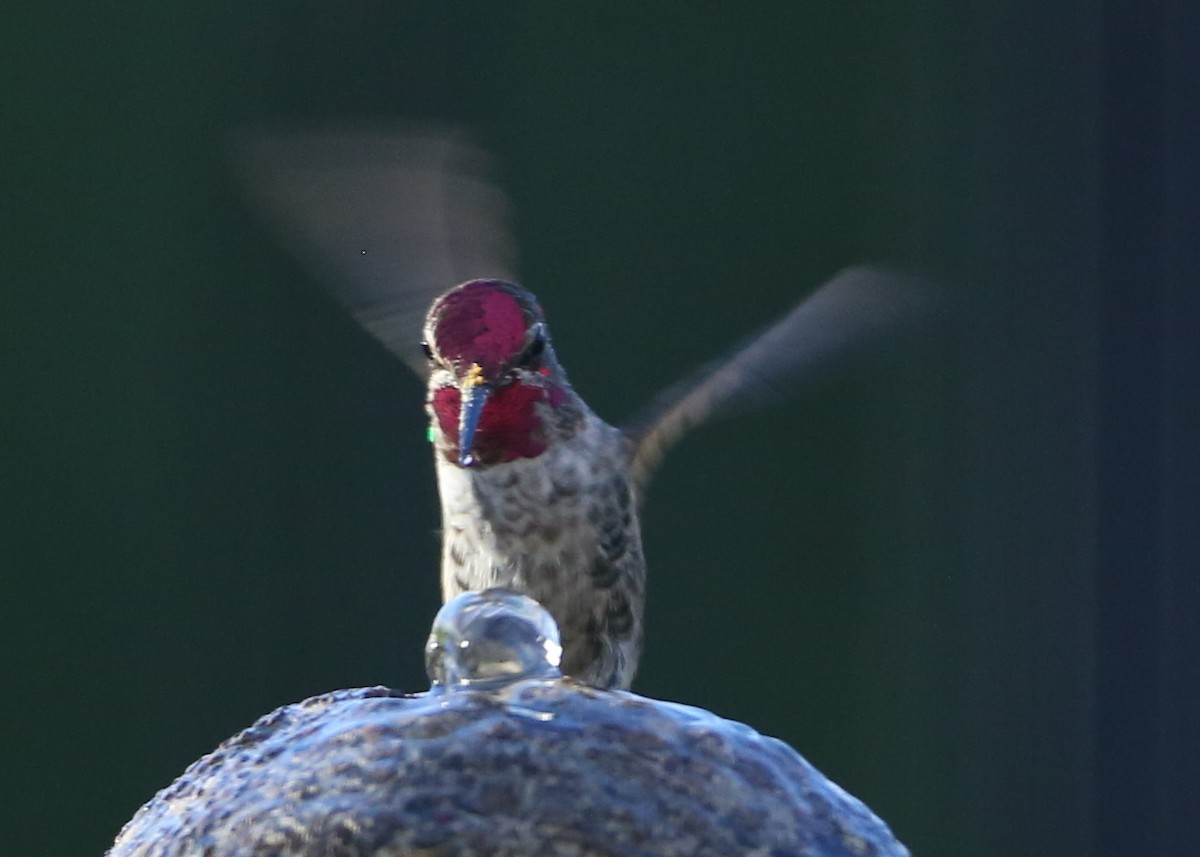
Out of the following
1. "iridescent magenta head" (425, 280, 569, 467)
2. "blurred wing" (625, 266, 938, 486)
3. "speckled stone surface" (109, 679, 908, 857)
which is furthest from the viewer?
"blurred wing" (625, 266, 938, 486)

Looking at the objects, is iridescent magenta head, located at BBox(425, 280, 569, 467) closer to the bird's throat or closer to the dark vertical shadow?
the bird's throat

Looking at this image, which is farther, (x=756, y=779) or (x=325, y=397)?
(x=325, y=397)

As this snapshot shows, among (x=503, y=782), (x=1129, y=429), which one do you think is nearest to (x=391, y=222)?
(x=503, y=782)

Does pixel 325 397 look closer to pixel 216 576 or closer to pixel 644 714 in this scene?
pixel 216 576

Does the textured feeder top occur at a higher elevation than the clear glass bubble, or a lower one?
lower

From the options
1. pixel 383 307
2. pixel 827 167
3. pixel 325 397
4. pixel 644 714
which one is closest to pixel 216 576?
pixel 325 397

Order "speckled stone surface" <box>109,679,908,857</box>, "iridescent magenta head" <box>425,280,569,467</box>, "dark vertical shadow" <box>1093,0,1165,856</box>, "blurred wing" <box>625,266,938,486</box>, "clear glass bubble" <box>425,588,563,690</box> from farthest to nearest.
A: "dark vertical shadow" <box>1093,0,1165,856</box> < "blurred wing" <box>625,266,938,486</box> < "iridescent magenta head" <box>425,280,569,467</box> < "clear glass bubble" <box>425,588,563,690</box> < "speckled stone surface" <box>109,679,908,857</box>

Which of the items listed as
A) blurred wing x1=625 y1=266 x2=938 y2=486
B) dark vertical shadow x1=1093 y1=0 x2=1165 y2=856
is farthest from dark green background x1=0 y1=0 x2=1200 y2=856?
blurred wing x1=625 y1=266 x2=938 y2=486
